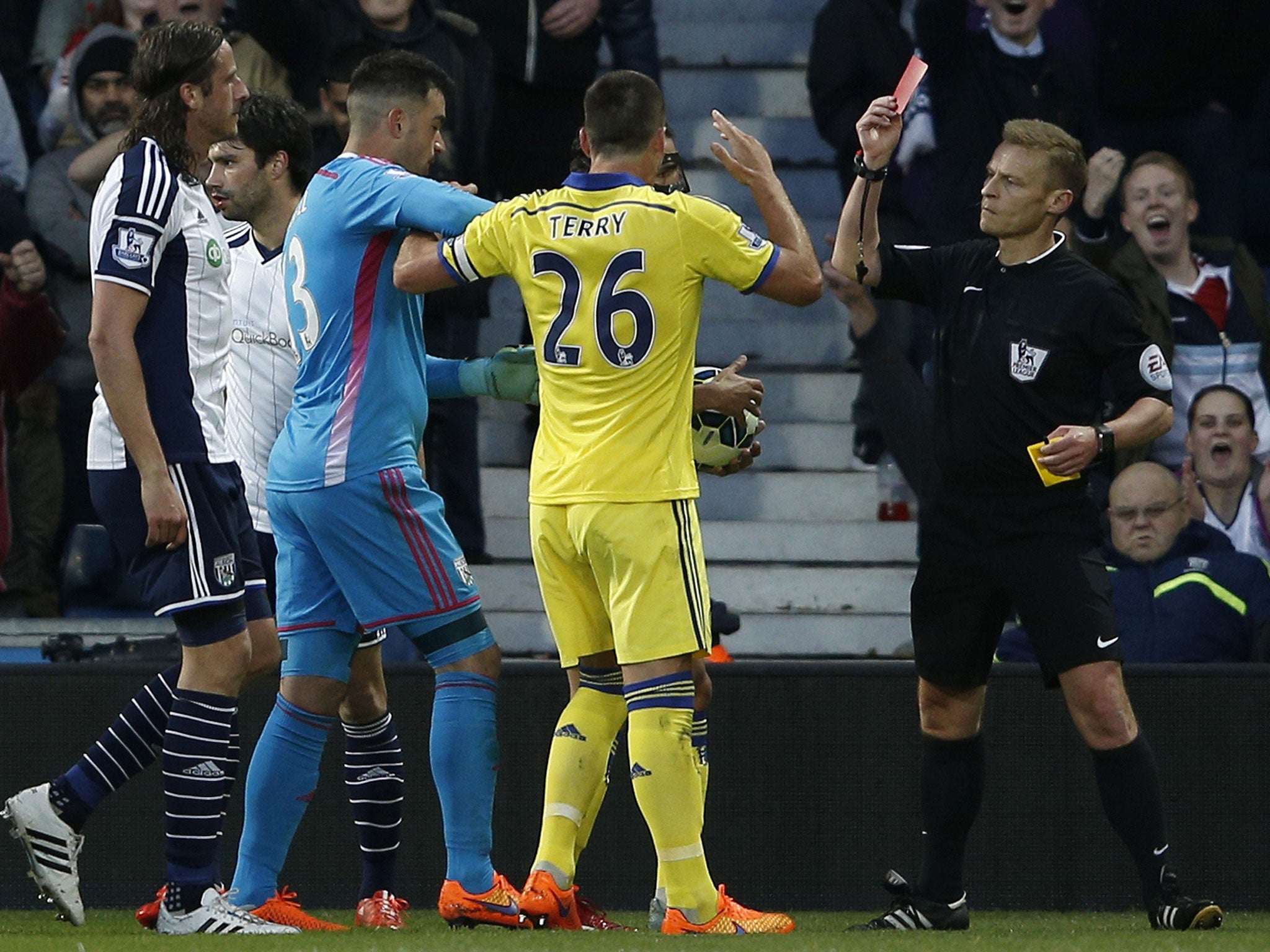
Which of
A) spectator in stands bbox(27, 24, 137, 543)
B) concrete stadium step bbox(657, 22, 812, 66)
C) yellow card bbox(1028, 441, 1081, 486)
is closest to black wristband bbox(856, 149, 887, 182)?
yellow card bbox(1028, 441, 1081, 486)

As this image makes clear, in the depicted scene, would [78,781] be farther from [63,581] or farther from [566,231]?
[63,581]

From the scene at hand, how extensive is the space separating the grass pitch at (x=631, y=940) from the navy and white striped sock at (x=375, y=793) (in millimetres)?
183

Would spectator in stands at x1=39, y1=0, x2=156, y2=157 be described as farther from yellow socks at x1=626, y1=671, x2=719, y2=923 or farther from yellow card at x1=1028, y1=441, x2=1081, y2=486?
yellow card at x1=1028, y1=441, x2=1081, y2=486

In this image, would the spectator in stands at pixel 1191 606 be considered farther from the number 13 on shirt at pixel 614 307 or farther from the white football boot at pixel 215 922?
the white football boot at pixel 215 922

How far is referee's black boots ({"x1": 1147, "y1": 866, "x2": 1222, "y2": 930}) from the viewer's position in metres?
4.98

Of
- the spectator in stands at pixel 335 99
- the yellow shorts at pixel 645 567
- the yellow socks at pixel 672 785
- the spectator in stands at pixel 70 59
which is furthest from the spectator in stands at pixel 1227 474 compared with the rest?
the spectator in stands at pixel 70 59

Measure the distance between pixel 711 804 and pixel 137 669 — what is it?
1829 mm

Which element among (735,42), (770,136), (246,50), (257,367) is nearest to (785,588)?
(770,136)

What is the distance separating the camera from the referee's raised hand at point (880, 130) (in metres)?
5.07

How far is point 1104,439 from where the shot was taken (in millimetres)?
4891

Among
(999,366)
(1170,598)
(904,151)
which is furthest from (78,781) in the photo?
(904,151)

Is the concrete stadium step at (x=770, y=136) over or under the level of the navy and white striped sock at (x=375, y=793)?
over

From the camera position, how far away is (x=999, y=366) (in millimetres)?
5160

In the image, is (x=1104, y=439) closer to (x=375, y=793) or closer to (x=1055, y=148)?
(x=1055, y=148)
